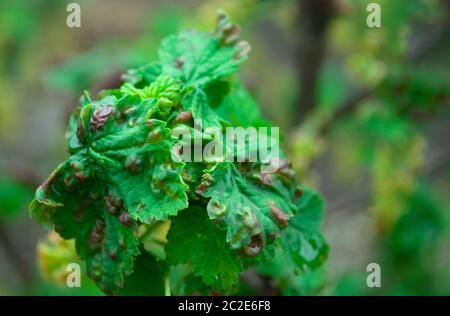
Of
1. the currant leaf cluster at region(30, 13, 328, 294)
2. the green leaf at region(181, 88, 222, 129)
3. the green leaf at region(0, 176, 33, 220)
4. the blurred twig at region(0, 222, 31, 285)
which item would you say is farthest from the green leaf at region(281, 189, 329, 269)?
the blurred twig at region(0, 222, 31, 285)

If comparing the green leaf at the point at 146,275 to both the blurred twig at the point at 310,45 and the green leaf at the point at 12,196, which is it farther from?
the green leaf at the point at 12,196

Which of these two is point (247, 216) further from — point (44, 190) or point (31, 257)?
point (31, 257)

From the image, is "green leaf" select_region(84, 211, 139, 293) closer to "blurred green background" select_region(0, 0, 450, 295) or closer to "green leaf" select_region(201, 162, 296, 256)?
"green leaf" select_region(201, 162, 296, 256)

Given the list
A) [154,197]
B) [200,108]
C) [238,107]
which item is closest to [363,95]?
[238,107]

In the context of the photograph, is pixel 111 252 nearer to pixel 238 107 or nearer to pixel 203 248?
pixel 203 248

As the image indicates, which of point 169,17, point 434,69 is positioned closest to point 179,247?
point 434,69
